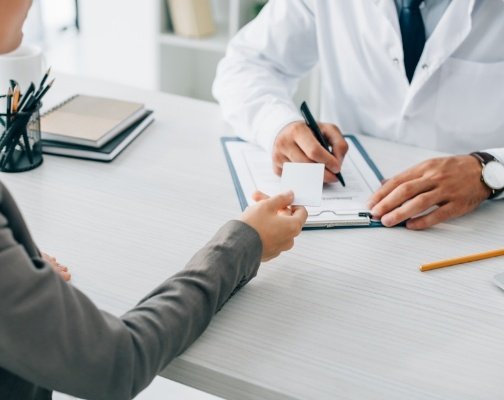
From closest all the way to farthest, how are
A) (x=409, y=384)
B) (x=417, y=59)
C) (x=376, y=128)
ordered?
(x=409, y=384), (x=417, y=59), (x=376, y=128)

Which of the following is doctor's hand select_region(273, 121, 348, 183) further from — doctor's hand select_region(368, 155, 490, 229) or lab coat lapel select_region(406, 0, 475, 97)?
lab coat lapel select_region(406, 0, 475, 97)

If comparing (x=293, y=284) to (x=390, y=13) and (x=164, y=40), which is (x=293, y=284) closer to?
(x=390, y=13)

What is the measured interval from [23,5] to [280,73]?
878 mm

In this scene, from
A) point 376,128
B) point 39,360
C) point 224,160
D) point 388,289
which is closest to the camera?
point 39,360

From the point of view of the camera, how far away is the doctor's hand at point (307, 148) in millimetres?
1123

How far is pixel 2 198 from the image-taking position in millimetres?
646

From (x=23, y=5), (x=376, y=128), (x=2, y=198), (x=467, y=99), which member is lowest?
(x=376, y=128)

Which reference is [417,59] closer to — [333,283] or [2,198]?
[333,283]

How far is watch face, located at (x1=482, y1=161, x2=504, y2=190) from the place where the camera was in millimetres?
1111

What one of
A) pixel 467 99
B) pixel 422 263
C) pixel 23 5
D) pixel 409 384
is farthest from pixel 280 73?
pixel 409 384

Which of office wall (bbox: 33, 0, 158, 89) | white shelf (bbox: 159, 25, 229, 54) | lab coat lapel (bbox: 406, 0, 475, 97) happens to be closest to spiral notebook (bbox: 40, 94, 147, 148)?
lab coat lapel (bbox: 406, 0, 475, 97)

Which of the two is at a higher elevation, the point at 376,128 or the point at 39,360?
the point at 39,360

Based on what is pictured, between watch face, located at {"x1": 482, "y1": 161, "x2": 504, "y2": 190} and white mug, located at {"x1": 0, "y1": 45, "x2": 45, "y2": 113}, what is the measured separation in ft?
2.69

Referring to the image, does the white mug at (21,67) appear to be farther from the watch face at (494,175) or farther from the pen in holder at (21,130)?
the watch face at (494,175)
